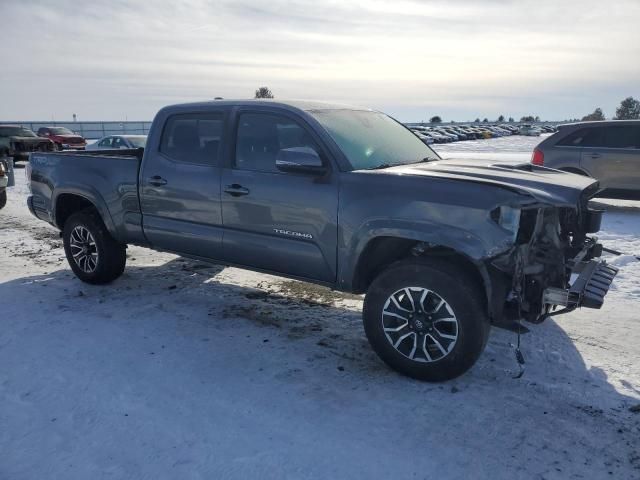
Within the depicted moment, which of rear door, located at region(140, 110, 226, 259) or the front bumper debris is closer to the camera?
the front bumper debris

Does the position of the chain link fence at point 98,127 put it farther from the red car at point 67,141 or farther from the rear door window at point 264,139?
the rear door window at point 264,139

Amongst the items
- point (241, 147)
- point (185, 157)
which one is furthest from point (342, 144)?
point (185, 157)

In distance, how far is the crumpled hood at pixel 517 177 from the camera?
3.51m

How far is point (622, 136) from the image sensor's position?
9922 mm

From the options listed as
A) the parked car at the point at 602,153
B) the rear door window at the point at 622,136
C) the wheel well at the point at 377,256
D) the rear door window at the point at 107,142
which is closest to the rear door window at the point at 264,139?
the wheel well at the point at 377,256

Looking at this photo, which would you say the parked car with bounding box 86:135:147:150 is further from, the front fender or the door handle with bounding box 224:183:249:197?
the front fender

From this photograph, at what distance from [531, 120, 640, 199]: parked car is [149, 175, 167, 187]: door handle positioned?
302 inches

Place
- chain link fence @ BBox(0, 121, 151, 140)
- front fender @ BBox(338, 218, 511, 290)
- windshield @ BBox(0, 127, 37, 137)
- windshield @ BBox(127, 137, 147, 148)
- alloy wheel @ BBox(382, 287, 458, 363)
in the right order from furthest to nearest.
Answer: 1. chain link fence @ BBox(0, 121, 151, 140)
2. windshield @ BBox(0, 127, 37, 137)
3. windshield @ BBox(127, 137, 147, 148)
4. alloy wheel @ BBox(382, 287, 458, 363)
5. front fender @ BBox(338, 218, 511, 290)

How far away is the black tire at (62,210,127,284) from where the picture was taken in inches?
223

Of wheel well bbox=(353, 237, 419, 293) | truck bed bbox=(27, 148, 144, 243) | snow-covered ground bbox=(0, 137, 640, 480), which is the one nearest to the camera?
snow-covered ground bbox=(0, 137, 640, 480)

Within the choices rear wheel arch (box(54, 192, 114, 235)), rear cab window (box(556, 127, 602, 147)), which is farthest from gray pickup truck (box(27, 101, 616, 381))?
rear cab window (box(556, 127, 602, 147))

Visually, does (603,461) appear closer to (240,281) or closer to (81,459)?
(81,459)

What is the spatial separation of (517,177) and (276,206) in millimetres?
1877

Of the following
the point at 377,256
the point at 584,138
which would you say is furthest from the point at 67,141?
the point at 377,256
